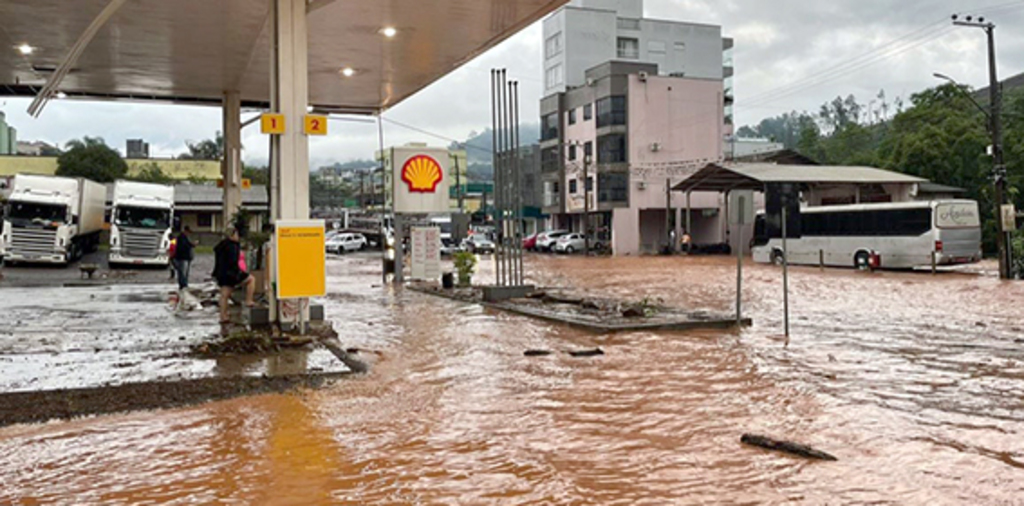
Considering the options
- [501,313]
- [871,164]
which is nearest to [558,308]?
[501,313]

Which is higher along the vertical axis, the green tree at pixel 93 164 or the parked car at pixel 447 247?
the green tree at pixel 93 164

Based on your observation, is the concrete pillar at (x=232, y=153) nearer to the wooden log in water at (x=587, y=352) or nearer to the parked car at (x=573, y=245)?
the wooden log in water at (x=587, y=352)

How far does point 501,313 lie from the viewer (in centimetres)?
1577

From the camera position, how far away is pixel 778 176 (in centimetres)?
3797

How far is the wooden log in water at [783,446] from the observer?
5.62 meters

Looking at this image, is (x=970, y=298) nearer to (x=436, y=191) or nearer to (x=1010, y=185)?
(x=436, y=191)

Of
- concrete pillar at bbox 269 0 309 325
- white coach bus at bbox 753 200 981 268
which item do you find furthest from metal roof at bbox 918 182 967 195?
concrete pillar at bbox 269 0 309 325

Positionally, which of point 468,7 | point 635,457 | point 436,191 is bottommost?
point 635,457

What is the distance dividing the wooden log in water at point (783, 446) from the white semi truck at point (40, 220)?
30.6m

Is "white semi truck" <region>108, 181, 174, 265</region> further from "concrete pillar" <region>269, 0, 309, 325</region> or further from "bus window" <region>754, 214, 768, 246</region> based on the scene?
"bus window" <region>754, 214, 768, 246</region>

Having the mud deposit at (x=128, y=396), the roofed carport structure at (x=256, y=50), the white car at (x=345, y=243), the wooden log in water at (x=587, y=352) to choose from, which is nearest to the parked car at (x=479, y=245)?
the white car at (x=345, y=243)

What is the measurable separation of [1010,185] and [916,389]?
134ft

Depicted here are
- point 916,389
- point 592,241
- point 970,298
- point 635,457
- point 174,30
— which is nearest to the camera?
point 635,457

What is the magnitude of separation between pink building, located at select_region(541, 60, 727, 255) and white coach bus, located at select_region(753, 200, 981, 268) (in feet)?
61.8
